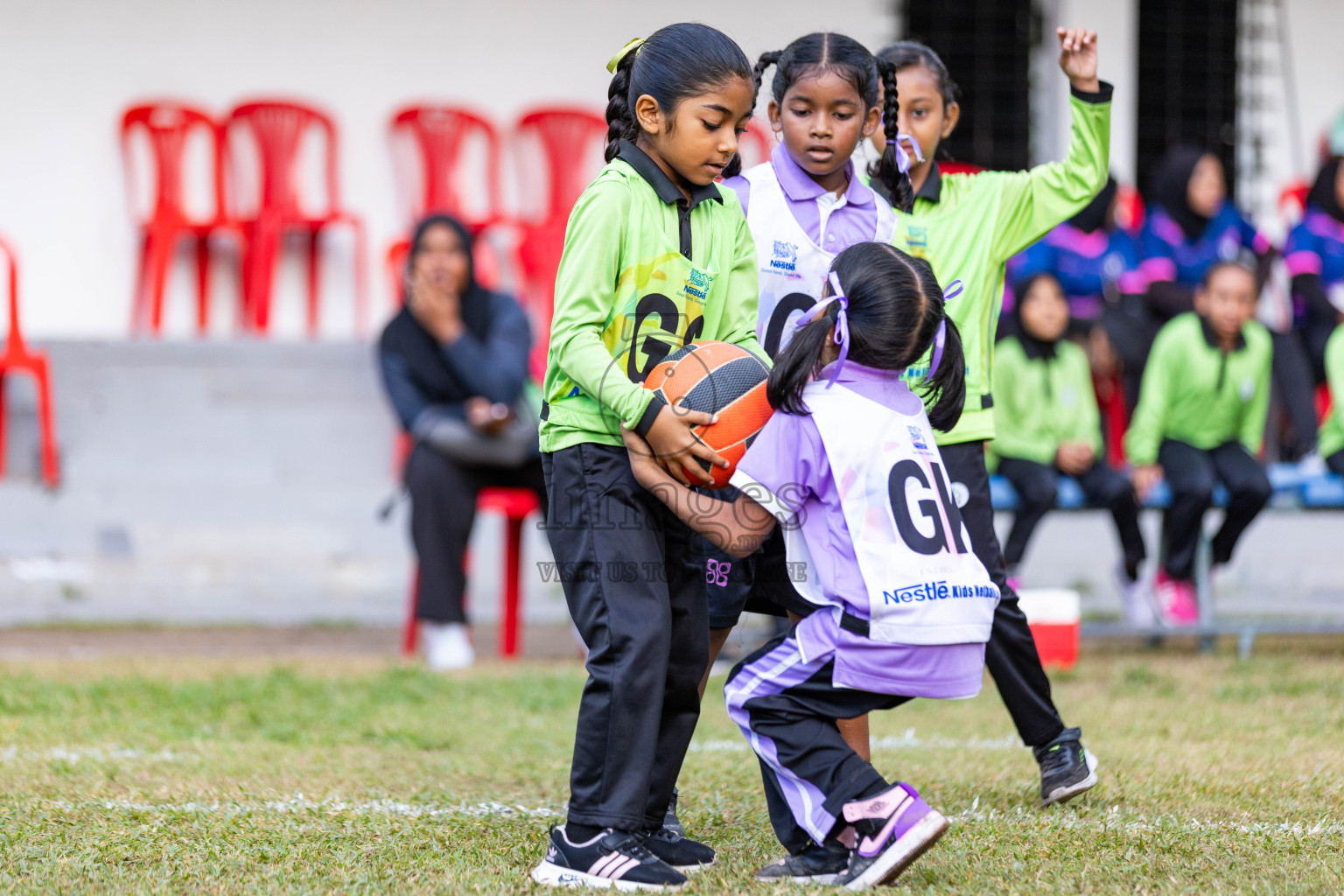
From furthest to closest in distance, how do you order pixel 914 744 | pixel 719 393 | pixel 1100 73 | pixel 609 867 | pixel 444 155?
pixel 1100 73
pixel 444 155
pixel 914 744
pixel 719 393
pixel 609 867

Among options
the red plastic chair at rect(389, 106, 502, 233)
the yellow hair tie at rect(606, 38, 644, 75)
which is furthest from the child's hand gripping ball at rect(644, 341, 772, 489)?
the red plastic chair at rect(389, 106, 502, 233)

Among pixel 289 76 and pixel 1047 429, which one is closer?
pixel 1047 429

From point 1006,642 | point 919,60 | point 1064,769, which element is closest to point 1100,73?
point 919,60

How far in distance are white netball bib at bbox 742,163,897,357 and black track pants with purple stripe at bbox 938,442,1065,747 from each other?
1.71ft

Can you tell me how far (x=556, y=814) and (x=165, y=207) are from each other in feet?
22.2

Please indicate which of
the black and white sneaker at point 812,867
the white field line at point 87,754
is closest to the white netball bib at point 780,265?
the black and white sneaker at point 812,867

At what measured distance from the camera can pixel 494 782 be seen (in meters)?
3.72

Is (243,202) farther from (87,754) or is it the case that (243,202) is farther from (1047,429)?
(87,754)

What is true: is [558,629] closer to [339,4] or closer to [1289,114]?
[339,4]

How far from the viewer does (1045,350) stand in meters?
6.89

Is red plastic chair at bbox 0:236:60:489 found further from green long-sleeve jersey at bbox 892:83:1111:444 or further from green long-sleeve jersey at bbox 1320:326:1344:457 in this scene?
green long-sleeve jersey at bbox 1320:326:1344:457

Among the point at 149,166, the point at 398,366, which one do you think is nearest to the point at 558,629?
the point at 398,366

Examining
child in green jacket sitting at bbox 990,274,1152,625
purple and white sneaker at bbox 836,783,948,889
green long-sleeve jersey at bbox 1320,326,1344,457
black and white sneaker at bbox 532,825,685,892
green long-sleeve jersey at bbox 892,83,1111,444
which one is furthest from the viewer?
green long-sleeve jersey at bbox 1320,326,1344,457

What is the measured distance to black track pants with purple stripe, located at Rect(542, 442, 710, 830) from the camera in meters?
2.79
